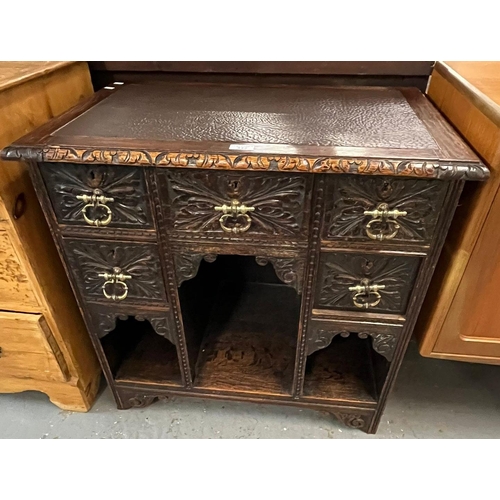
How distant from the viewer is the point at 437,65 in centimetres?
103

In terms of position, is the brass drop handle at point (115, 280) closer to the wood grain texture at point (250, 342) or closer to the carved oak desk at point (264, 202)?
the carved oak desk at point (264, 202)

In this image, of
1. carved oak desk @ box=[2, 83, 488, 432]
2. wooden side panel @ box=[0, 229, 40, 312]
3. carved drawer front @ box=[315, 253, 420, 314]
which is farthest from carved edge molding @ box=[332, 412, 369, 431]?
wooden side panel @ box=[0, 229, 40, 312]

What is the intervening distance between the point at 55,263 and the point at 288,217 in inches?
24.4

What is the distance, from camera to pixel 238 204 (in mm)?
787

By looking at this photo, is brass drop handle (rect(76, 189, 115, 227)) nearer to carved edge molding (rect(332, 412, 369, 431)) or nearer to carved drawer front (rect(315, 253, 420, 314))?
carved drawer front (rect(315, 253, 420, 314))

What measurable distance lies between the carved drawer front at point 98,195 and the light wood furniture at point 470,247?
650mm

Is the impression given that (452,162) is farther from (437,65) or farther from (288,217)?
(437,65)

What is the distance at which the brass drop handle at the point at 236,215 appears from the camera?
0.79 metres

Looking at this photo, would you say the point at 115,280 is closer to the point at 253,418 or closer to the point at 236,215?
the point at 236,215

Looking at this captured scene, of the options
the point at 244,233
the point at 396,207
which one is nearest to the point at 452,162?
the point at 396,207

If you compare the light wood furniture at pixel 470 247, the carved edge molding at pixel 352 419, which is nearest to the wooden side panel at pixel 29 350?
the carved edge molding at pixel 352 419

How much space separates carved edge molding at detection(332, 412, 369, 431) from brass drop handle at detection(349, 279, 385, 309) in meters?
0.39

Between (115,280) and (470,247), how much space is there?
767mm

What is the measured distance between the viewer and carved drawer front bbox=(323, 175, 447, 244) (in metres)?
0.74
